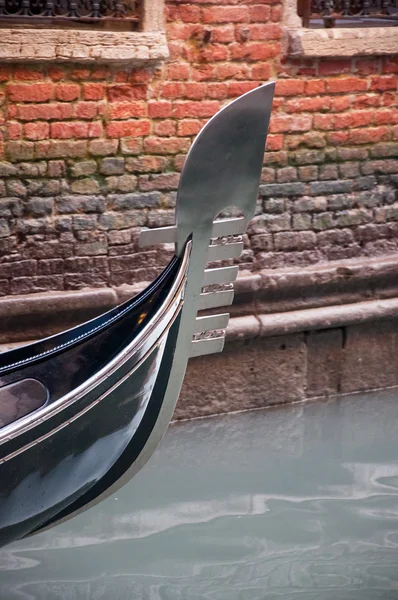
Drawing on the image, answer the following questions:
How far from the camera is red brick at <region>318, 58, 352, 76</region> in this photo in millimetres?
4336

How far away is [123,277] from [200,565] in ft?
4.55

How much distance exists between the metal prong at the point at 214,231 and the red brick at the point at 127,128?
1.33m

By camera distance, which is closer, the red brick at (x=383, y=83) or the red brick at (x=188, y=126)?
the red brick at (x=188, y=126)

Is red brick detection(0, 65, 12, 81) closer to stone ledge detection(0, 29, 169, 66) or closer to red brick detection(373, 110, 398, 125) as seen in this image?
stone ledge detection(0, 29, 169, 66)

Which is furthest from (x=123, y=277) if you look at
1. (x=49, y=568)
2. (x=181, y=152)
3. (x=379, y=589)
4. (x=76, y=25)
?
(x=379, y=589)

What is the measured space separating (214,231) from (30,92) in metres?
1.37

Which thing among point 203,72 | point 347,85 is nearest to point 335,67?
point 347,85

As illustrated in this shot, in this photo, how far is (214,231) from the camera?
278cm

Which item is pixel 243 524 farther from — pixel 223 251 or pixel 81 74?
pixel 81 74

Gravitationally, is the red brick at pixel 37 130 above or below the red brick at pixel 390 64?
below

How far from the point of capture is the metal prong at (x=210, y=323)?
288cm

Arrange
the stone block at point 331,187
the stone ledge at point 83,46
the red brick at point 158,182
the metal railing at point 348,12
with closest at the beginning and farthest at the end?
the stone ledge at point 83,46
the red brick at point 158,182
the metal railing at point 348,12
the stone block at point 331,187

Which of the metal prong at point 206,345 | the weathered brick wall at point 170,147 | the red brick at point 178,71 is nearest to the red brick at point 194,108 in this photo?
the weathered brick wall at point 170,147

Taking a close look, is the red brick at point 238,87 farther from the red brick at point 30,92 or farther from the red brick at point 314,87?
the red brick at point 30,92
